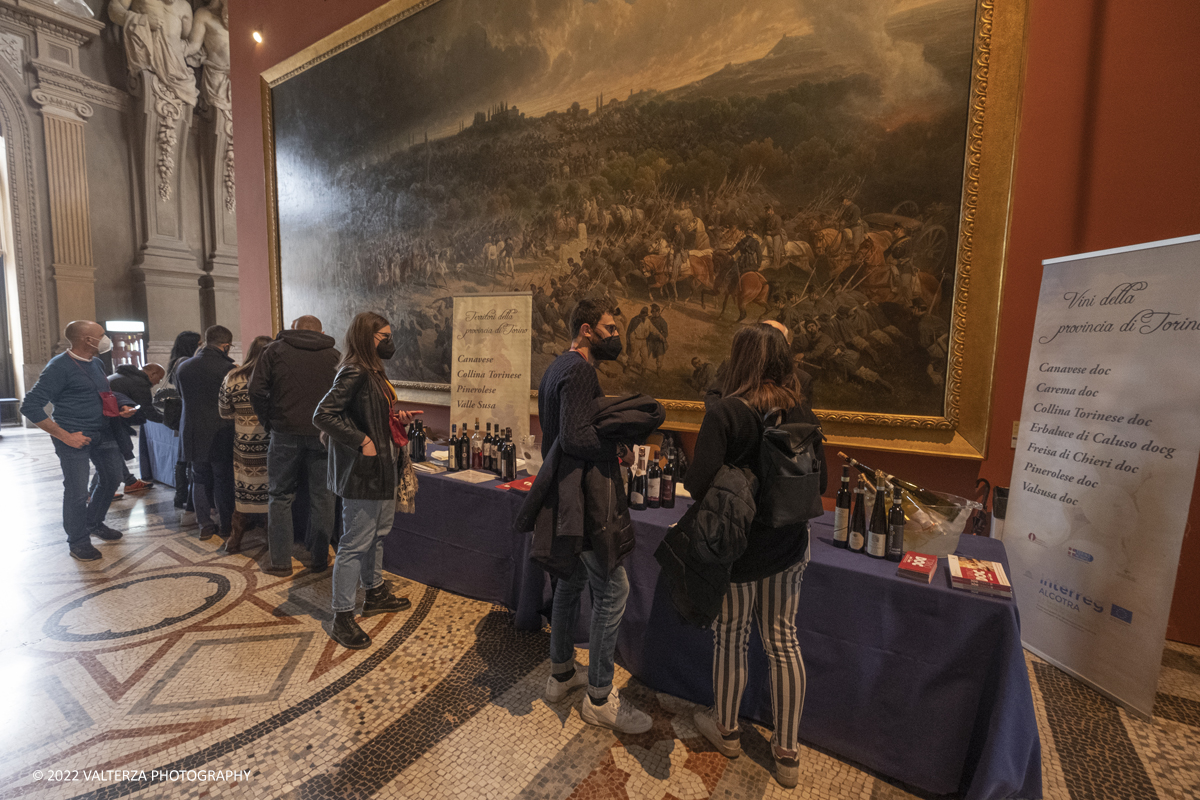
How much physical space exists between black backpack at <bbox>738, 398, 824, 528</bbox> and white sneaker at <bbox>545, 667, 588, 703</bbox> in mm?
1241

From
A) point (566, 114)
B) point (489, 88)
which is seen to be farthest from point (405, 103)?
point (566, 114)

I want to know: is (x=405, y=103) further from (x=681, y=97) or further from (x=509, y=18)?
(x=681, y=97)

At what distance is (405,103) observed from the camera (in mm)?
4379

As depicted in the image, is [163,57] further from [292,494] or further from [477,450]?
[477,450]

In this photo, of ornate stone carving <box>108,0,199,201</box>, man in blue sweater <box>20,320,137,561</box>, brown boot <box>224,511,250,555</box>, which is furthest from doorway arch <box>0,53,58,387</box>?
brown boot <box>224,511,250,555</box>

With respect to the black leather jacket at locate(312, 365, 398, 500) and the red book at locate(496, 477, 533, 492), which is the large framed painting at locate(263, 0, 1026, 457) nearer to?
the red book at locate(496, 477, 533, 492)

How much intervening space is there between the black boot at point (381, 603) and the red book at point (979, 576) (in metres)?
2.75

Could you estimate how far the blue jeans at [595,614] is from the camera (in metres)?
1.89

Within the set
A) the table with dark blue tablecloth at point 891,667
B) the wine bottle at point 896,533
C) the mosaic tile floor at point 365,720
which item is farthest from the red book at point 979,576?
the mosaic tile floor at point 365,720

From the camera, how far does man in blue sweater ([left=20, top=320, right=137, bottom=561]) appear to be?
11.3ft

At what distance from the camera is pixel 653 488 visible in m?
2.52

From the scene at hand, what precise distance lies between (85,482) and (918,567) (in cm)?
530

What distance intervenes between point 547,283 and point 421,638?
2447 millimetres

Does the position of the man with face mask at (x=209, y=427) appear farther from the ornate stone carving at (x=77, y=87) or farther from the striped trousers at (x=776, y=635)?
the ornate stone carving at (x=77, y=87)
